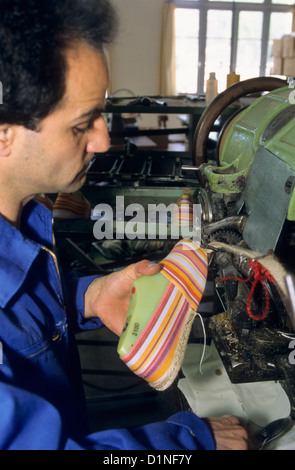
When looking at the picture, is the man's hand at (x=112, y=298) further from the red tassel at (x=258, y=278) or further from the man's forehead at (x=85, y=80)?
the man's forehead at (x=85, y=80)

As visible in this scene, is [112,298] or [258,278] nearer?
[258,278]

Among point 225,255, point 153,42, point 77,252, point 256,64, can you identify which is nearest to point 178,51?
point 153,42

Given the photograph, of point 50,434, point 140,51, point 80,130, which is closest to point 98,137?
point 80,130

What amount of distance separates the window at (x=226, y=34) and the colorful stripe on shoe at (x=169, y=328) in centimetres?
716

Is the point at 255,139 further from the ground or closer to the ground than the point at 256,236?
further from the ground

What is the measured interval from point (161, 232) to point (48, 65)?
2.70 ft

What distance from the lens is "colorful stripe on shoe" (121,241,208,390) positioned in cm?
82

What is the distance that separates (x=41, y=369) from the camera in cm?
84

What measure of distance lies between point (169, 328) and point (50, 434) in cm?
33

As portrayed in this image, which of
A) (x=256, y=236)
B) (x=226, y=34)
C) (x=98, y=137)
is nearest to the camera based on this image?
(x=98, y=137)

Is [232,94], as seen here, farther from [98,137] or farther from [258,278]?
[258,278]

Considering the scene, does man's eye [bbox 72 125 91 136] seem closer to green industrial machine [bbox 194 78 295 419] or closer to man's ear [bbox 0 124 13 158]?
man's ear [bbox 0 124 13 158]

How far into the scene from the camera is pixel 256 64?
7.80m

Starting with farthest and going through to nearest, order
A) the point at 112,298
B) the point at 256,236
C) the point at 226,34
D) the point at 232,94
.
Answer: the point at 226,34 → the point at 232,94 → the point at 112,298 → the point at 256,236
